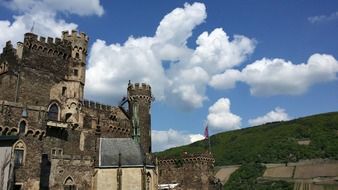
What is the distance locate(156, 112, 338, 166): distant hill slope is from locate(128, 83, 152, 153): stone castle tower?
52.2m

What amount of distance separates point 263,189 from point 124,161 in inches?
2748

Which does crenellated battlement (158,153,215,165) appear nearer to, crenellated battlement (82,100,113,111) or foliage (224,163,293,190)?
crenellated battlement (82,100,113,111)

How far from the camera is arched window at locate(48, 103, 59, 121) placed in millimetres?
47156

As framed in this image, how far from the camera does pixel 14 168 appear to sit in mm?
32531

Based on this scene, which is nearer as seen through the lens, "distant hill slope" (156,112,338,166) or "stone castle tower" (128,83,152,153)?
"stone castle tower" (128,83,152,153)

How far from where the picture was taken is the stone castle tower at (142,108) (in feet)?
185

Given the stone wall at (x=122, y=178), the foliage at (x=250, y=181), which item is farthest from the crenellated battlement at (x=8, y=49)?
the foliage at (x=250, y=181)

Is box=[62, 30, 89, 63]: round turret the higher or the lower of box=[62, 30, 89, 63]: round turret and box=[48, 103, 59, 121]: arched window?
the higher

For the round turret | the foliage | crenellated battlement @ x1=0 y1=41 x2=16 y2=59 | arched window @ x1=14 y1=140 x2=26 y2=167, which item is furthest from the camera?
A: the foliage

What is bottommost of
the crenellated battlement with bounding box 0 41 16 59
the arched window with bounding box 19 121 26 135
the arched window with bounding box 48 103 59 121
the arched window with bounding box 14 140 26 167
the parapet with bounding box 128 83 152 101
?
the arched window with bounding box 14 140 26 167

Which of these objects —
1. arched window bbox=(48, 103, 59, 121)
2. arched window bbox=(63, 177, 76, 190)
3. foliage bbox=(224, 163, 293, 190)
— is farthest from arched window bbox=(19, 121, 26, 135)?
foliage bbox=(224, 163, 293, 190)

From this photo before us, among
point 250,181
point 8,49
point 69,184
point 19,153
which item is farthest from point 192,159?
point 250,181

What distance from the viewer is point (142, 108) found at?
2281 inches

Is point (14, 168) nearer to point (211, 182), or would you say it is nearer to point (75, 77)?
point (75, 77)
